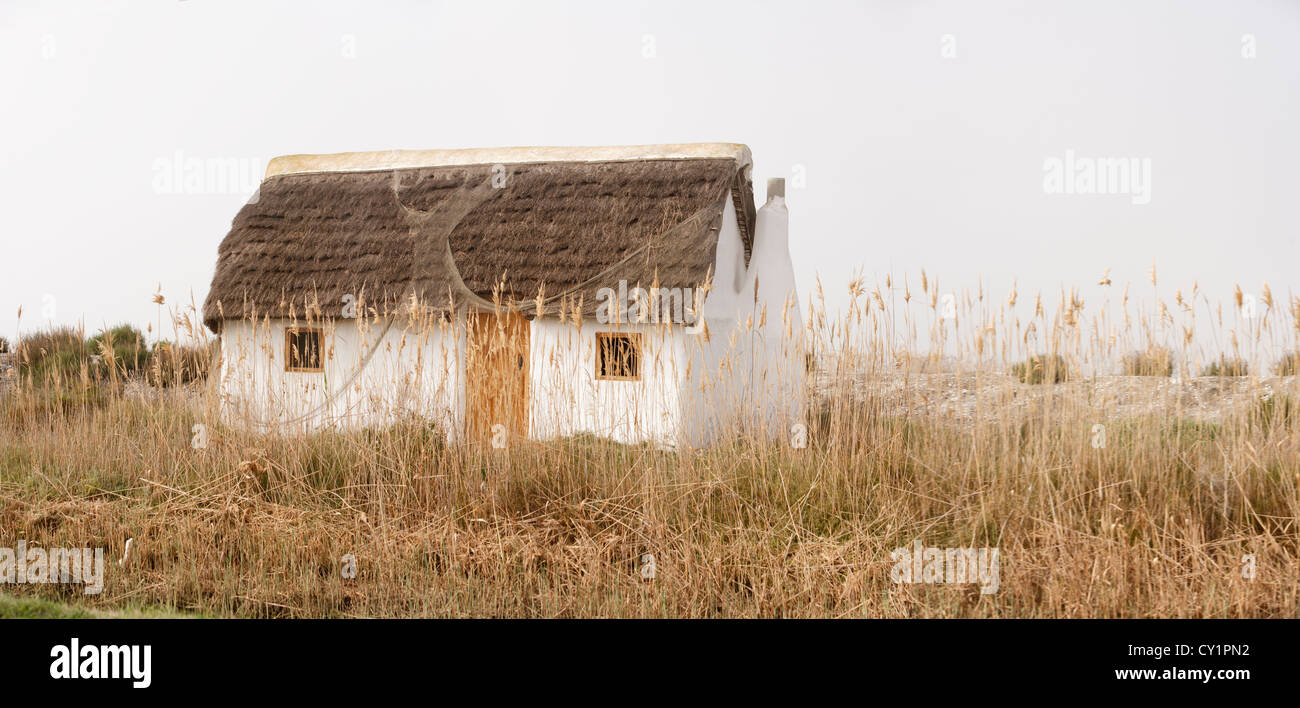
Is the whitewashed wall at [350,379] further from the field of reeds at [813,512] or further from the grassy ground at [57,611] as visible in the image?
the grassy ground at [57,611]

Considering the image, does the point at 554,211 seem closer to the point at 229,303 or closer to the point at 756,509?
the point at 229,303

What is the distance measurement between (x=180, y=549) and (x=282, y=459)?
758mm

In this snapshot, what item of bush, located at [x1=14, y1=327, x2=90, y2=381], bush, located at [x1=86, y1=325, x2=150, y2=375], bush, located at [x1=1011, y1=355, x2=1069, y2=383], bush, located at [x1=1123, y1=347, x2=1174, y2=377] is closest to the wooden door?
bush, located at [x1=1011, y1=355, x2=1069, y2=383]

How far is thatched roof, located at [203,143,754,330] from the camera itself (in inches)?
309

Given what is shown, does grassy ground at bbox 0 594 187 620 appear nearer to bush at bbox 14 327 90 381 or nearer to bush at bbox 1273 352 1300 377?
bush at bbox 1273 352 1300 377

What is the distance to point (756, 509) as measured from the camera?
3920 mm

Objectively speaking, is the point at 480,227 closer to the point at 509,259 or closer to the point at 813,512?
the point at 509,259

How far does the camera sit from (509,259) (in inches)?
319

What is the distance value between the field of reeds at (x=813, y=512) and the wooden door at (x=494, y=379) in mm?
235

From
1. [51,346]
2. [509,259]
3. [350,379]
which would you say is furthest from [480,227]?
[51,346]

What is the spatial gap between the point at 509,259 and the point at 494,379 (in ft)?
10.6

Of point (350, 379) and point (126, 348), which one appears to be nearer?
point (350, 379)

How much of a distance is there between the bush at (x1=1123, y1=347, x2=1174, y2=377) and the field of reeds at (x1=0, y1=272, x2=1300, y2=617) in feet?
0.05
